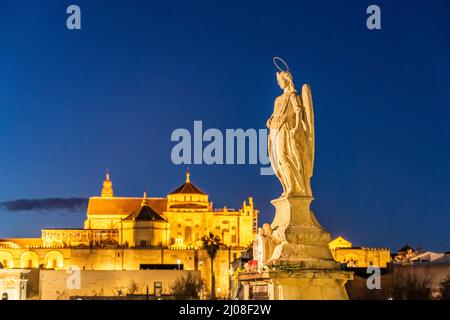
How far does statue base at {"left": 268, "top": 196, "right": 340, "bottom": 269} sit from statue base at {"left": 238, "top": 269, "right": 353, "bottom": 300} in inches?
5.8

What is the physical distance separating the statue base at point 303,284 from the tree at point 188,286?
67.9 meters

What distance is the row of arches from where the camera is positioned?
319 feet

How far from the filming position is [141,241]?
97.8 m

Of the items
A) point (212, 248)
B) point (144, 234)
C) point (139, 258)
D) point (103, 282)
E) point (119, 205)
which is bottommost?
point (103, 282)

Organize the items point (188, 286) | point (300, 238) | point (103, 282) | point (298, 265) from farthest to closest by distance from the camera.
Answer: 1. point (103, 282)
2. point (188, 286)
3. point (300, 238)
4. point (298, 265)

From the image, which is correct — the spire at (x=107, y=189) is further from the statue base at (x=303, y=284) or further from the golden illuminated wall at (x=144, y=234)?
the statue base at (x=303, y=284)

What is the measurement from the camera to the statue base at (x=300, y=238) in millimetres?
12477

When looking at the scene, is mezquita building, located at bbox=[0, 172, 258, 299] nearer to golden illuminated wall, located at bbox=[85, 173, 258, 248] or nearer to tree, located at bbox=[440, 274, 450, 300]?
golden illuminated wall, located at bbox=[85, 173, 258, 248]

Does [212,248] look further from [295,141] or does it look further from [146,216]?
[295,141]

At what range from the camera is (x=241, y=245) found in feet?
336

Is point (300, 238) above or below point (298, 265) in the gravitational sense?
above

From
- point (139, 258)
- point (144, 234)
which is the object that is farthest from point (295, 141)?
point (144, 234)

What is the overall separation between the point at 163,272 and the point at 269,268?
235 ft

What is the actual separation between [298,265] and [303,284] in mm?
329
